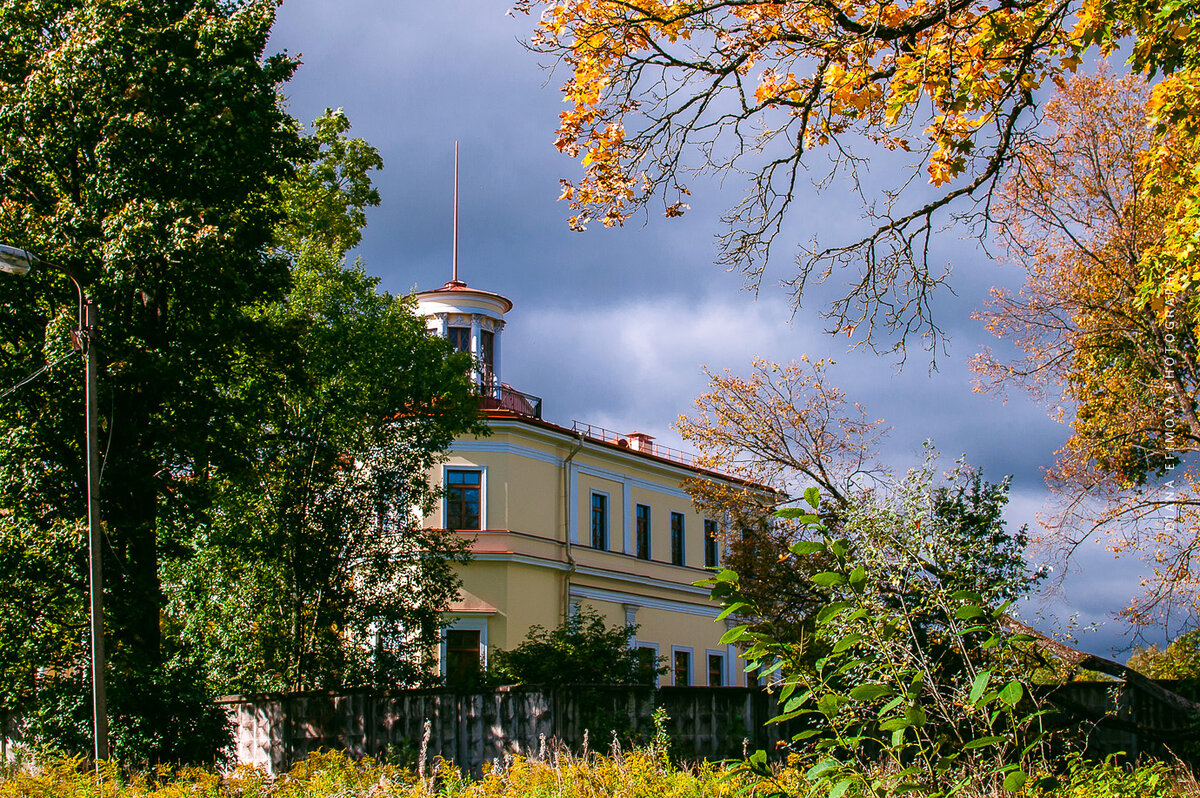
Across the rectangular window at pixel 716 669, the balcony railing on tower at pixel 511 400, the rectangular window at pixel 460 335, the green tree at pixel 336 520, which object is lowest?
the rectangular window at pixel 716 669

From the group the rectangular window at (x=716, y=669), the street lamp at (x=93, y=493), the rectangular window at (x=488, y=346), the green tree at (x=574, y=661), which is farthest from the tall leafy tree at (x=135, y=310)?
the rectangular window at (x=716, y=669)

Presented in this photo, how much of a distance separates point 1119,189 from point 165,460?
17.6 m

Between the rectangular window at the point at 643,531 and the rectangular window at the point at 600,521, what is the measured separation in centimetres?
197

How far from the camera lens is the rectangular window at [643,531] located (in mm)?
37750

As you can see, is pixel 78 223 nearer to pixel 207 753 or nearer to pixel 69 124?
pixel 69 124

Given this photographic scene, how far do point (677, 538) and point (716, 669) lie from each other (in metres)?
5.29

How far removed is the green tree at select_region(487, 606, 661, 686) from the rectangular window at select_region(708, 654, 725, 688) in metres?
16.1

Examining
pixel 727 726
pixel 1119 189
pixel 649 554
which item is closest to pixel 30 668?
pixel 727 726

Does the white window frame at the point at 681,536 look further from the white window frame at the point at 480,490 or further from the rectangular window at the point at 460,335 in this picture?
the rectangular window at the point at 460,335

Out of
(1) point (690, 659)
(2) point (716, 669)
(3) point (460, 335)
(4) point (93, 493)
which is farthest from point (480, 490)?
(4) point (93, 493)

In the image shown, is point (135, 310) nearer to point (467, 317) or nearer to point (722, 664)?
point (467, 317)

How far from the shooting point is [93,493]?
46.2 ft

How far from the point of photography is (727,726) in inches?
703

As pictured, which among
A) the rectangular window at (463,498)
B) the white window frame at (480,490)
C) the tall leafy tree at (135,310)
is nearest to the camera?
the tall leafy tree at (135,310)
